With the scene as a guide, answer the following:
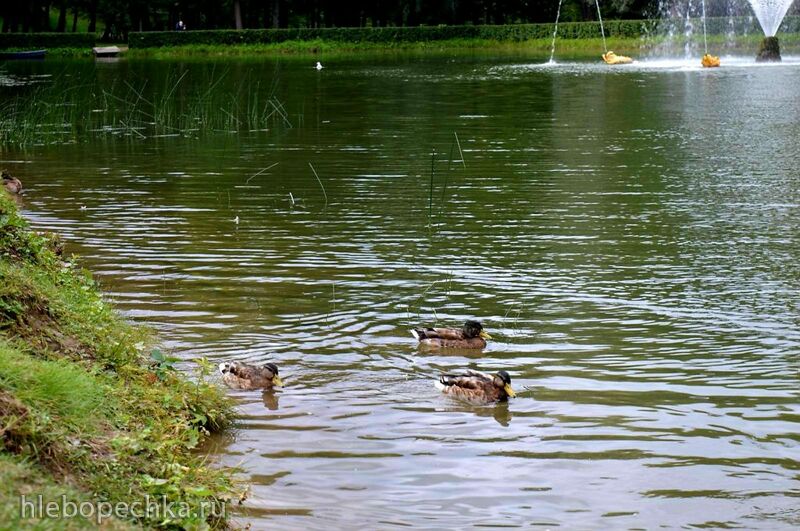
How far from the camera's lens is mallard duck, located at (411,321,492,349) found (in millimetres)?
9438

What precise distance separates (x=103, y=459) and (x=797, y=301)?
24.2ft

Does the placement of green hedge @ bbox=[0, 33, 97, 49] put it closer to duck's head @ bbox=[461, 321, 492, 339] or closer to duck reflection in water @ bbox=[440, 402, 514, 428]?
duck's head @ bbox=[461, 321, 492, 339]

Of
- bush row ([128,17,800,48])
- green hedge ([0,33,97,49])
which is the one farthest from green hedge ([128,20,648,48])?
green hedge ([0,33,97,49])

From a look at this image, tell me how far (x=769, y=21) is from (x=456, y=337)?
46.0 metres

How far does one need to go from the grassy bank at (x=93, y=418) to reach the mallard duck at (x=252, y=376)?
10.6 inches

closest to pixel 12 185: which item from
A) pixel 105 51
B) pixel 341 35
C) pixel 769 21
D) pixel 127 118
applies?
pixel 127 118

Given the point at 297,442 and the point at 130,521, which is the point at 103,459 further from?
the point at 297,442

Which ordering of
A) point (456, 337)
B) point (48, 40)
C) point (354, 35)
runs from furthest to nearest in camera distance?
point (48, 40)
point (354, 35)
point (456, 337)

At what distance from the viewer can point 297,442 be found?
25.0 ft

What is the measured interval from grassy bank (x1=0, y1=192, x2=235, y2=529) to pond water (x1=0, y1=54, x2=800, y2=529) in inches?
17.7

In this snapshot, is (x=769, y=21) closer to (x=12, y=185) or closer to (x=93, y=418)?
(x=12, y=185)

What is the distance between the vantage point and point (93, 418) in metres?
6.34


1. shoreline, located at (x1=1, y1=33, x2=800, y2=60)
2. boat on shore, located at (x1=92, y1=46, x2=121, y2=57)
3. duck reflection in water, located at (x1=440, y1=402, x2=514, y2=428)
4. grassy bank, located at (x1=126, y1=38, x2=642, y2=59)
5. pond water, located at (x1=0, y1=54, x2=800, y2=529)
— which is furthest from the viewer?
grassy bank, located at (x1=126, y1=38, x2=642, y2=59)

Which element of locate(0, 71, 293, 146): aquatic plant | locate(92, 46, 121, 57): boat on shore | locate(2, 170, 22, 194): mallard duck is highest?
locate(92, 46, 121, 57): boat on shore
